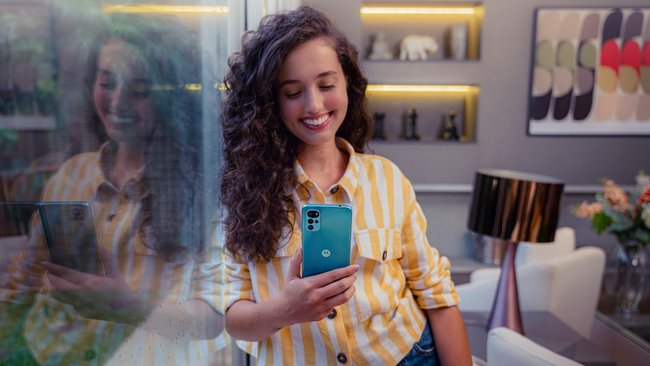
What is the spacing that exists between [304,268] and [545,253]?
2.54 m

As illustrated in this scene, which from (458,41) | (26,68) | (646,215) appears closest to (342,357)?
(26,68)

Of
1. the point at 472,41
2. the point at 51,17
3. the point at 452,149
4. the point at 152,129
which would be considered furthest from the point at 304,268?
the point at 472,41

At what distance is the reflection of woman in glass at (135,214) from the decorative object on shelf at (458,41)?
10.7ft

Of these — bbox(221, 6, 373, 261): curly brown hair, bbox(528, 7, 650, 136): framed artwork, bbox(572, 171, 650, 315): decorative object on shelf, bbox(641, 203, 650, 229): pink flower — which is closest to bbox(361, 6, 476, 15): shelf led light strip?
bbox(528, 7, 650, 136): framed artwork

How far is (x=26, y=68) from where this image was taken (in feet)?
1.12

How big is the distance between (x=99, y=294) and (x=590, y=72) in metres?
4.11

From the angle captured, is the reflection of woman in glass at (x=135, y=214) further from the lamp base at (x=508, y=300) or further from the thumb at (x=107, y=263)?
the lamp base at (x=508, y=300)

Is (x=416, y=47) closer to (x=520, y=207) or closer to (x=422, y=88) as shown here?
(x=422, y=88)

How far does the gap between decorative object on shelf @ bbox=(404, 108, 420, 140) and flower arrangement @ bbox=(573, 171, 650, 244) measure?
1.60 meters

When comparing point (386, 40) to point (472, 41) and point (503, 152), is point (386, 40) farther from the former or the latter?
point (503, 152)

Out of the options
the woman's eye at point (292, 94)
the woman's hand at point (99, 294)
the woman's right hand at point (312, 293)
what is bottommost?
the woman's right hand at point (312, 293)

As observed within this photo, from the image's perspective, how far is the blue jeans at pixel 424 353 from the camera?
43.9 inches

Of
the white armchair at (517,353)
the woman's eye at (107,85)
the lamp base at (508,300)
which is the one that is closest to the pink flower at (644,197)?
the lamp base at (508,300)

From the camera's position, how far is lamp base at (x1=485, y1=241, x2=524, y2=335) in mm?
2000
